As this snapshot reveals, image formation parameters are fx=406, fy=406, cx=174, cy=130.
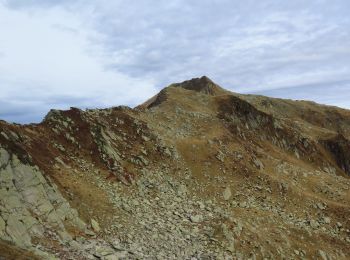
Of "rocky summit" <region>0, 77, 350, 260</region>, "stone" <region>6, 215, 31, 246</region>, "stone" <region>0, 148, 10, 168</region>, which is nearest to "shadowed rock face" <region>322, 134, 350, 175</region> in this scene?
"rocky summit" <region>0, 77, 350, 260</region>

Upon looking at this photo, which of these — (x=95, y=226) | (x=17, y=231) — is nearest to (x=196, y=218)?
(x=95, y=226)

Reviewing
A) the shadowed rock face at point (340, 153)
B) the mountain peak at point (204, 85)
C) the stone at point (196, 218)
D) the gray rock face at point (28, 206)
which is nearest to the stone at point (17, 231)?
the gray rock face at point (28, 206)

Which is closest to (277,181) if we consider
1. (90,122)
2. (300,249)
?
(300,249)

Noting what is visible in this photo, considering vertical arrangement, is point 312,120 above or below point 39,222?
above

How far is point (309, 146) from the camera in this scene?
6744 centimetres

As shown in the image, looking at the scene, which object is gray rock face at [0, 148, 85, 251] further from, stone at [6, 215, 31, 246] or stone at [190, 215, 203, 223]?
stone at [190, 215, 203, 223]

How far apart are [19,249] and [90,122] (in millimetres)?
20045

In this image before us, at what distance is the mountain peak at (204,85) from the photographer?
87312 mm

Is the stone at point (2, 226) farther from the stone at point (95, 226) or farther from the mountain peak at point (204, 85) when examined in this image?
the mountain peak at point (204, 85)

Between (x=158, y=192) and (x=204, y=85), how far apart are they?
5463cm

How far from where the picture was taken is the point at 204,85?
8894 centimetres

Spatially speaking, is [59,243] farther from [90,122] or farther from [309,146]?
[309,146]

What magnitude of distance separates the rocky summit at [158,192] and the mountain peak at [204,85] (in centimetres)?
2883

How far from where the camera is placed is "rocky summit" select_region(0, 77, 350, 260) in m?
26.6
